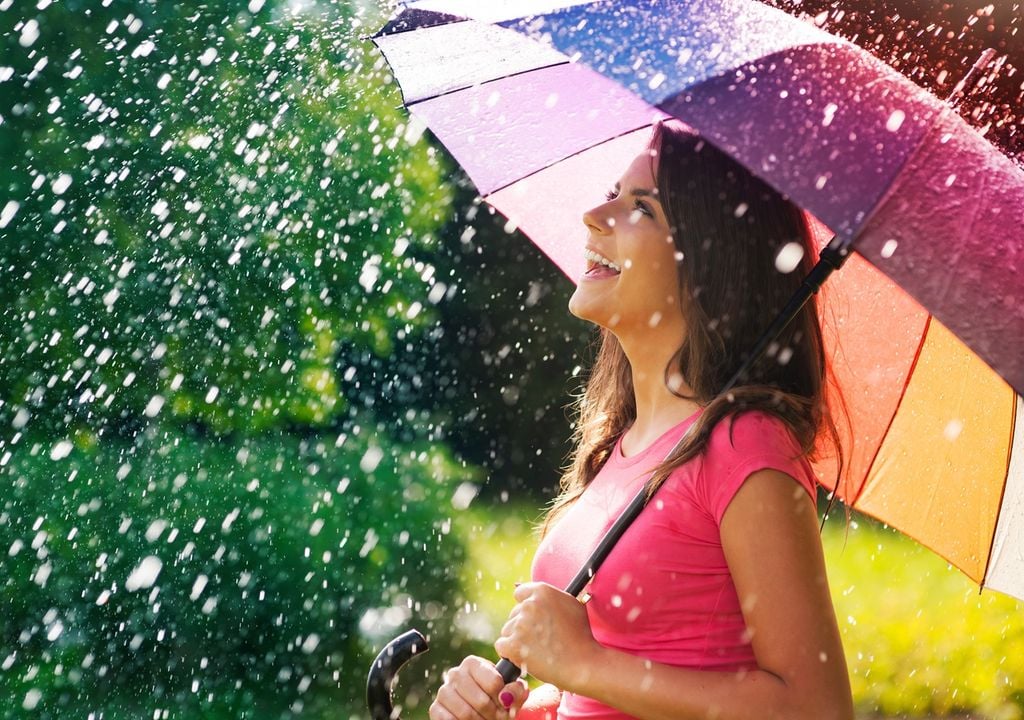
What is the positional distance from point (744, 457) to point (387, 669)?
2.67ft

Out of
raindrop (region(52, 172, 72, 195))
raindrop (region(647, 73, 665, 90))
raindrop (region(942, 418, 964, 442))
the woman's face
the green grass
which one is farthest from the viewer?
raindrop (region(52, 172, 72, 195))

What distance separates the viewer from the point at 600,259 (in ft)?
7.95

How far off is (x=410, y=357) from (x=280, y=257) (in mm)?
1610

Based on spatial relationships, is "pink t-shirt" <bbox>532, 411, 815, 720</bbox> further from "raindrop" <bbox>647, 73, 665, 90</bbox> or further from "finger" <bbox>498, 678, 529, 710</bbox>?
"raindrop" <bbox>647, 73, 665, 90</bbox>

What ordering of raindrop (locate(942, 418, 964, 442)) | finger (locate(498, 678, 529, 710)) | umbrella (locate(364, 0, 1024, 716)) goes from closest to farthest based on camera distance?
1. umbrella (locate(364, 0, 1024, 716))
2. finger (locate(498, 678, 529, 710))
3. raindrop (locate(942, 418, 964, 442))

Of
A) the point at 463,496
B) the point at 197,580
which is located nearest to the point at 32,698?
→ the point at 197,580

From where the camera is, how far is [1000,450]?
2377 mm

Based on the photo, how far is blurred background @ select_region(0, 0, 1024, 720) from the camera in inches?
252

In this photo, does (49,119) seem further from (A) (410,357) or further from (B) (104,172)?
(A) (410,357)

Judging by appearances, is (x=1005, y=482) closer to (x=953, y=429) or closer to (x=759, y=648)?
(x=953, y=429)

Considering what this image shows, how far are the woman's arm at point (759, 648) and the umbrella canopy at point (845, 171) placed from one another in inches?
16.3

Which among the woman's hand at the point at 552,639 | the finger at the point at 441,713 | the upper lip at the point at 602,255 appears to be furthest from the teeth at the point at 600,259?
the finger at the point at 441,713

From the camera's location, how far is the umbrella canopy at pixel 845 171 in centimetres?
162

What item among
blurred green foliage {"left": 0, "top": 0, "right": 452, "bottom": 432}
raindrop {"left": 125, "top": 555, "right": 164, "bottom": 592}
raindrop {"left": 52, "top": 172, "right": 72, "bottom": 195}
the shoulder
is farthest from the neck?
raindrop {"left": 52, "top": 172, "right": 72, "bottom": 195}
